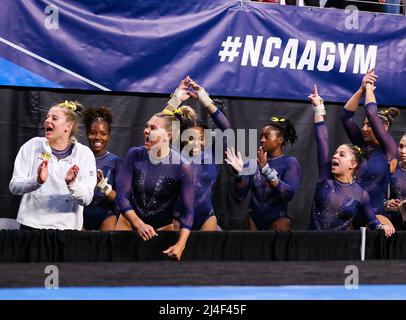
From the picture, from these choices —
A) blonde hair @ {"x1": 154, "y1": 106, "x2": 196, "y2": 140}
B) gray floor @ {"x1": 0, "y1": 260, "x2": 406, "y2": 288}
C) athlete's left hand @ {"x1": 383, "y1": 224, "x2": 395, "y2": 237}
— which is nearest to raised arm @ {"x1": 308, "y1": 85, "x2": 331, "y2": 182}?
athlete's left hand @ {"x1": 383, "y1": 224, "x2": 395, "y2": 237}

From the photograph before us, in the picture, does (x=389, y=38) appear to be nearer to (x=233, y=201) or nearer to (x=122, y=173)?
(x=233, y=201)

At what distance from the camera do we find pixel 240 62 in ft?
29.4

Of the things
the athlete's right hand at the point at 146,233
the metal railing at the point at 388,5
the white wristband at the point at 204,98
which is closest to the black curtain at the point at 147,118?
the white wristband at the point at 204,98

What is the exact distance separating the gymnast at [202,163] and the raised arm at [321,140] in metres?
1.13

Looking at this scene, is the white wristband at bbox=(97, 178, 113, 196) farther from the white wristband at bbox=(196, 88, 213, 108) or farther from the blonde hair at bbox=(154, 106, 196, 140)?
the white wristband at bbox=(196, 88, 213, 108)

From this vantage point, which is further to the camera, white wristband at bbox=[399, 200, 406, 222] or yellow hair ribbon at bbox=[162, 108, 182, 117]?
white wristband at bbox=[399, 200, 406, 222]

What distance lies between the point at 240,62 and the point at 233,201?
1667 millimetres

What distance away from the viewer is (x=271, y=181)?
362 inches

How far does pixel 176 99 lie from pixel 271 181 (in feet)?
5.04

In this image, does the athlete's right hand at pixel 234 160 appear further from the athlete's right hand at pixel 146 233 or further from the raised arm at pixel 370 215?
the raised arm at pixel 370 215

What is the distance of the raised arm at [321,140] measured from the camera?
366 inches

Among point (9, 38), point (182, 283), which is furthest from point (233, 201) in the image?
point (9, 38)

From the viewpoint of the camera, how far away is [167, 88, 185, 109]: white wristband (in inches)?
345
